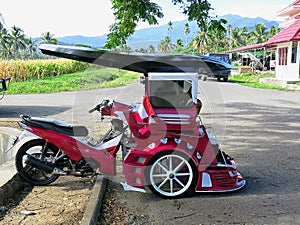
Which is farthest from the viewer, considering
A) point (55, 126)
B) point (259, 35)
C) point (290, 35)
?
point (259, 35)

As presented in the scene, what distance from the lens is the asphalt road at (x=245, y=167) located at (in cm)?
396

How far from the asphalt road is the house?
12845mm

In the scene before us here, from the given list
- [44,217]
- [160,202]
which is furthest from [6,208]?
[160,202]

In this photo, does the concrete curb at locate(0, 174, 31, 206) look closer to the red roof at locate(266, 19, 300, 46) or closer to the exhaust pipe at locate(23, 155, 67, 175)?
the exhaust pipe at locate(23, 155, 67, 175)

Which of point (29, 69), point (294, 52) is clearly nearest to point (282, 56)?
point (294, 52)

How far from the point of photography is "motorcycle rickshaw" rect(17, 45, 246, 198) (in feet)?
14.1

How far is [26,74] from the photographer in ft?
84.1

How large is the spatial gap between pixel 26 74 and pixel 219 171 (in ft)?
78.1

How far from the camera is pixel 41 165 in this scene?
455cm

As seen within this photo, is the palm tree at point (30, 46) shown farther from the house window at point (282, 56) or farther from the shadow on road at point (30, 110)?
the shadow on road at point (30, 110)

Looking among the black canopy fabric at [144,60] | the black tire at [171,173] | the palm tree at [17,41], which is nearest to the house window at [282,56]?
the black canopy fabric at [144,60]

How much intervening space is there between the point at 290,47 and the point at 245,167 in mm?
21003

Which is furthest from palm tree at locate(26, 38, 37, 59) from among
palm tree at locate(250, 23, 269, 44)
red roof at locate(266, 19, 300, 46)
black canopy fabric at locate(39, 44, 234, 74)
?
black canopy fabric at locate(39, 44, 234, 74)

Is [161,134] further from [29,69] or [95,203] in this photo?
[29,69]
